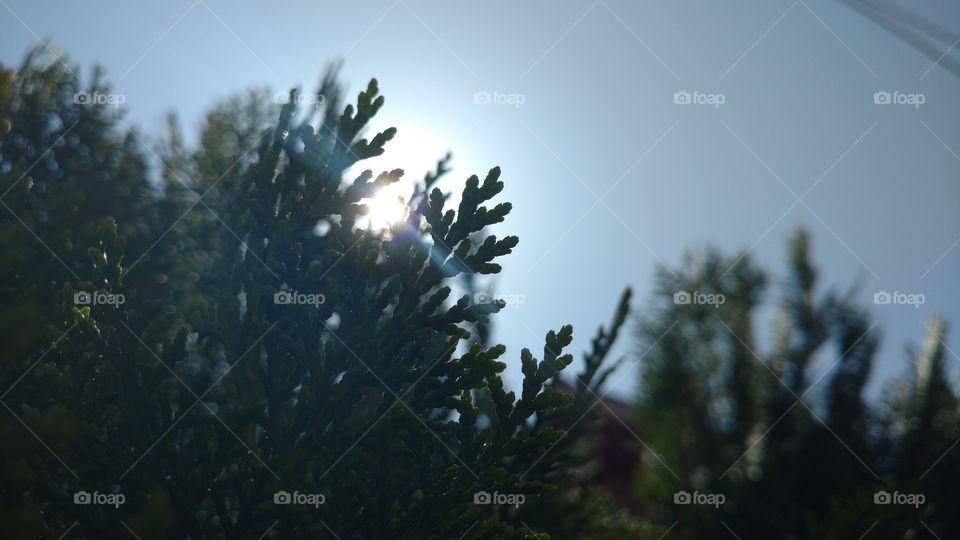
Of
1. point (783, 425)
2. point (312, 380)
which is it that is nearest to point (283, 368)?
point (312, 380)

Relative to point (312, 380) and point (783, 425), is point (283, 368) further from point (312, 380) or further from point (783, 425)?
point (783, 425)

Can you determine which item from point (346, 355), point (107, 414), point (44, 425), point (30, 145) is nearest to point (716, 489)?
point (346, 355)

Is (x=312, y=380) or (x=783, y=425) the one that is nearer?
(x=312, y=380)

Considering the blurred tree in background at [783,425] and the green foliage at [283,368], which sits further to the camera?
the blurred tree in background at [783,425]

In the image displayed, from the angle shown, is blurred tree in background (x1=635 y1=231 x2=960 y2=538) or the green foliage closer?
the green foliage

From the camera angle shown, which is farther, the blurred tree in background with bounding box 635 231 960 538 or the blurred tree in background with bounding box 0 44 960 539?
the blurred tree in background with bounding box 635 231 960 538

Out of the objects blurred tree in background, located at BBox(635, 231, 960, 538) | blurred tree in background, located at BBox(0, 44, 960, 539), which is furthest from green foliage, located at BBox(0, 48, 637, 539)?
blurred tree in background, located at BBox(635, 231, 960, 538)

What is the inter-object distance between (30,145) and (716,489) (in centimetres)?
571

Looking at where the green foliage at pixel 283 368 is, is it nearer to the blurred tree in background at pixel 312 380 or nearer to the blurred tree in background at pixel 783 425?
the blurred tree in background at pixel 312 380

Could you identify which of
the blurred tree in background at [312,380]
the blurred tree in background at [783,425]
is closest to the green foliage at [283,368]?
the blurred tree in background at [312,380]

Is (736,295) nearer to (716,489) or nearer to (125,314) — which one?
(716,489)

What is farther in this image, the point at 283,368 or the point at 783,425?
the point at 783,425

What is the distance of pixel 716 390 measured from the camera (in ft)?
17.9

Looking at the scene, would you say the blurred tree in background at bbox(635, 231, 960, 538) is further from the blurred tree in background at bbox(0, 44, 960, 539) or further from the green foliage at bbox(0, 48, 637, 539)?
the green foliage at bbox(0, 48, 637, 539)
